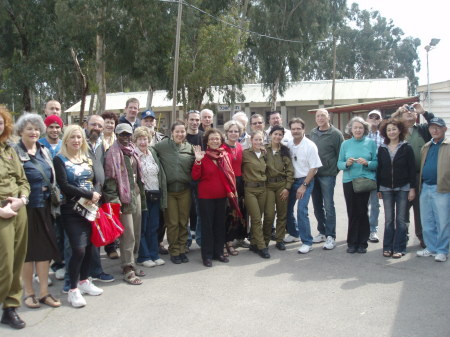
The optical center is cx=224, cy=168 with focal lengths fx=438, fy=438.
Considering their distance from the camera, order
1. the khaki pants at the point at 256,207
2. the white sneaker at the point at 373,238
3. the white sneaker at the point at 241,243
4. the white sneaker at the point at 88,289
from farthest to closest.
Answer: the white sneaker at the point at 373,238 < the white sneaker at the point at 241,243 < the khaki pants at the point at 256,207 < the white sneaker at the point at 88,289

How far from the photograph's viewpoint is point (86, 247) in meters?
4.58

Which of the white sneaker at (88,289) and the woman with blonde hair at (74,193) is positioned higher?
the woman with blonde hair at (74,193)

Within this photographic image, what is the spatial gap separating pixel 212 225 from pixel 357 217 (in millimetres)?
2030

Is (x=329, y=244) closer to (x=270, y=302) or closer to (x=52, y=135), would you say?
(x=270, y=302)

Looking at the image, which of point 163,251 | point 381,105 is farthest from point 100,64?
point 163,251

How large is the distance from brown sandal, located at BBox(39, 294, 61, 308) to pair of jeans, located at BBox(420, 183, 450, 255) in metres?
4.65

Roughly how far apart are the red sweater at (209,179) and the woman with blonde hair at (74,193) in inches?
61.3

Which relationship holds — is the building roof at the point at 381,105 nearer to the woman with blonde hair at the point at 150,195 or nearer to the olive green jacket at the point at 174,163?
the olive green jacket at the point at 174,163

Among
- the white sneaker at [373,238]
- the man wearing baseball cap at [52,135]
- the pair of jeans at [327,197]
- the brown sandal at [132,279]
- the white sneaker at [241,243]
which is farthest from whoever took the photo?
the white sneaker at [373,238]

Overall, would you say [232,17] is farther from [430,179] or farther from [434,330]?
[434,330]

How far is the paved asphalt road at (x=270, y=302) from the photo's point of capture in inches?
151

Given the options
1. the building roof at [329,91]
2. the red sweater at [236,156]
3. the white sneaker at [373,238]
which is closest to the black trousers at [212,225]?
the red sweater at [236,156]

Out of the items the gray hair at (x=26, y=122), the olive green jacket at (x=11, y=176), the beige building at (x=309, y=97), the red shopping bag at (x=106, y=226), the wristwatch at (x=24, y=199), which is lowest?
the red shopping bag at (x=106, y=226)

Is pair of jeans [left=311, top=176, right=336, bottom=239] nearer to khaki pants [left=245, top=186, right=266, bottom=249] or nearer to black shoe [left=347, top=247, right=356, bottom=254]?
black shoe [left=347, top=247, right=356, bottom=254]
